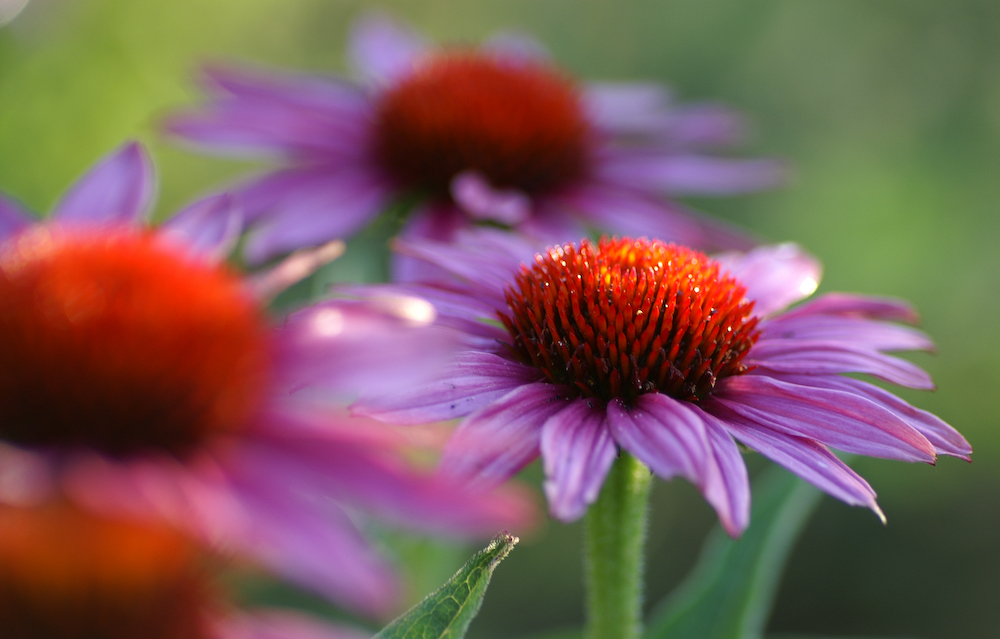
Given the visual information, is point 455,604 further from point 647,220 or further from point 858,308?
point 647,220

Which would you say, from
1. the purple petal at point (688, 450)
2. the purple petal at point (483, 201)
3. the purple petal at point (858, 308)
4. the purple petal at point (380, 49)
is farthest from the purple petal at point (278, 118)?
the purple petal at point (688, 450)

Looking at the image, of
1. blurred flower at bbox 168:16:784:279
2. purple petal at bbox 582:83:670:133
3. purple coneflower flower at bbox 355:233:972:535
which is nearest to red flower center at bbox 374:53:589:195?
blurred flower at bbox 168:16:784:279

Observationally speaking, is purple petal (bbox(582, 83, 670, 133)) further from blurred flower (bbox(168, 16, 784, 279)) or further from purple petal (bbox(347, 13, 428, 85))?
purple petal (bbox(347, 13, 428, 85))

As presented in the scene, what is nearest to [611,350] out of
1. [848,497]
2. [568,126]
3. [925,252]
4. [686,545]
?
[848,497]

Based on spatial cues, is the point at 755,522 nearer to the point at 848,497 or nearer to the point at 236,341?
the point at 848,497

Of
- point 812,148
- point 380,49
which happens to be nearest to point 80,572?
point 380,49

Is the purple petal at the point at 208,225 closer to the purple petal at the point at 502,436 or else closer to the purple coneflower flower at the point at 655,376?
the purple coneflower flower at the point at 655,376
